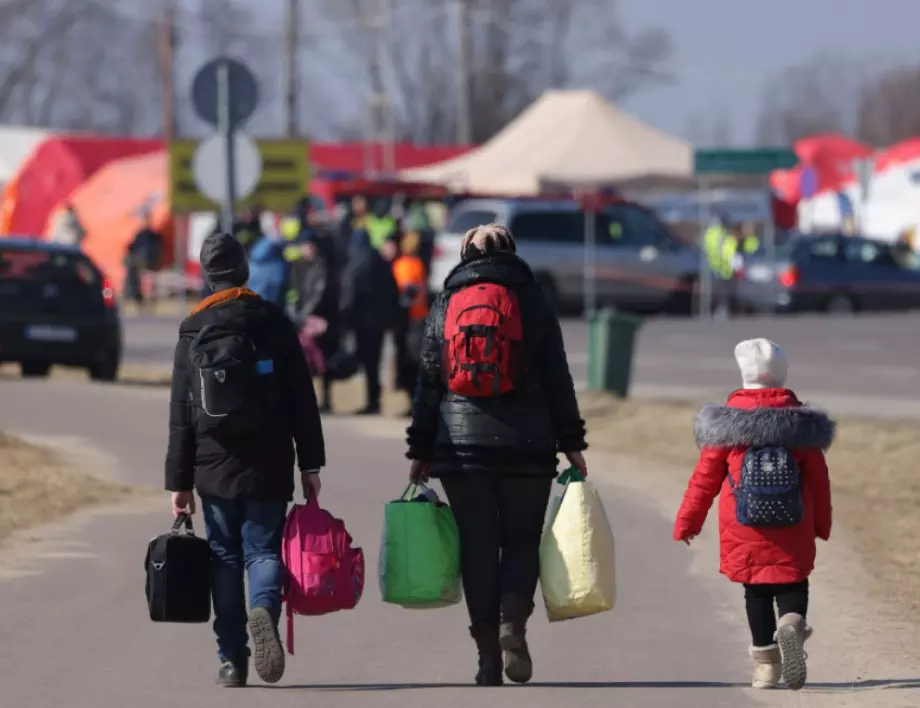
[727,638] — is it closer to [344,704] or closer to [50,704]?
[344,704]

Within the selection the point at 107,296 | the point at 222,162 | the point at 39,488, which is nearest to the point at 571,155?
the point at 107,296

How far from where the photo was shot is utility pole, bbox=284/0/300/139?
174 ft

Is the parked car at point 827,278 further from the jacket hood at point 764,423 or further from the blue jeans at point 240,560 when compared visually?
the blue jeans at point 240,560

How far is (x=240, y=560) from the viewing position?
815 centimetres

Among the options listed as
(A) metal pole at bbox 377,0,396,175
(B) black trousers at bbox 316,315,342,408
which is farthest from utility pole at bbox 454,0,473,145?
(B) black trousers at bbox 316,315,342,408

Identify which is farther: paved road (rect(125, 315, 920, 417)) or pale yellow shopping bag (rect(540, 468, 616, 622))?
paved road (rect(125, 315, 920, 417))

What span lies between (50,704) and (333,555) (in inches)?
39.6

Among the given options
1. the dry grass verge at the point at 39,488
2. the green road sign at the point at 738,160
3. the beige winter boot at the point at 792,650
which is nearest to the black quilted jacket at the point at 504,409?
the beige winter boot at the point at 792,650

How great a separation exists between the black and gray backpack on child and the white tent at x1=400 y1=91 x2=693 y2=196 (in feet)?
125

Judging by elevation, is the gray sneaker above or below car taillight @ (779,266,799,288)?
above

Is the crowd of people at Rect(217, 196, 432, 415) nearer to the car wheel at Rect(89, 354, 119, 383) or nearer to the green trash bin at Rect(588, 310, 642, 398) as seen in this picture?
the green trash bin at Rect(588, 310, 642, 398)

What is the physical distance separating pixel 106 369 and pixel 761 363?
17115 millimetres

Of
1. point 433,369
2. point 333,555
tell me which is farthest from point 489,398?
point 333,555

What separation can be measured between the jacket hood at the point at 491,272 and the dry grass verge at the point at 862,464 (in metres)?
3.13
